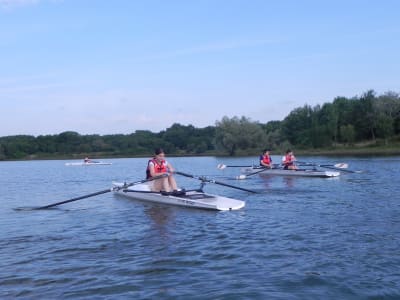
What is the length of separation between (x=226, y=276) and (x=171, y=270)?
1134mm

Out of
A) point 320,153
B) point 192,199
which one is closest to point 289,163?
point 192,199

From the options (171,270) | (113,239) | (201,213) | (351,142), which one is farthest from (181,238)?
(351,142)

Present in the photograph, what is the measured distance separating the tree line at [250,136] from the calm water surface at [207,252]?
233ft

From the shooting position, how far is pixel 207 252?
10.4 meters

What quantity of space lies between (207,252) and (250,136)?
7716 centimetres

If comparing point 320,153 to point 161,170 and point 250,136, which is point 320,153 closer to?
point 250,136

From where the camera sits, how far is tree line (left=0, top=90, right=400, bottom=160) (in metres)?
88.2

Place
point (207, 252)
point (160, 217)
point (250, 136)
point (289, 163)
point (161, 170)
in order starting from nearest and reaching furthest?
point (207, 252) → point (160, 217) → point (161, 170) → point (289, 163) → point (250, 136)

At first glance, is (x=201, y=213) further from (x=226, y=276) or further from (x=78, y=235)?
(x=226, y=276)

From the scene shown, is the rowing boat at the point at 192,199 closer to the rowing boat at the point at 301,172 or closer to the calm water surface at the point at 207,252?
the calm water surface at the point at 207,252

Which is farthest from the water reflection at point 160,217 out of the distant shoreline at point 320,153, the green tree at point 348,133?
the green tree at point 348,133

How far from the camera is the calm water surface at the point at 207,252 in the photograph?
317 inches

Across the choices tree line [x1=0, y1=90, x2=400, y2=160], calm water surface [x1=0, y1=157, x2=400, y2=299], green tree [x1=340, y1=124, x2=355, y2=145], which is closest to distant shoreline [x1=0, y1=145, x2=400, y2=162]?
tree line [x1=0, y1=90, x2=400, y2=160]

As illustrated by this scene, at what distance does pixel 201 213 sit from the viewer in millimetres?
16016
